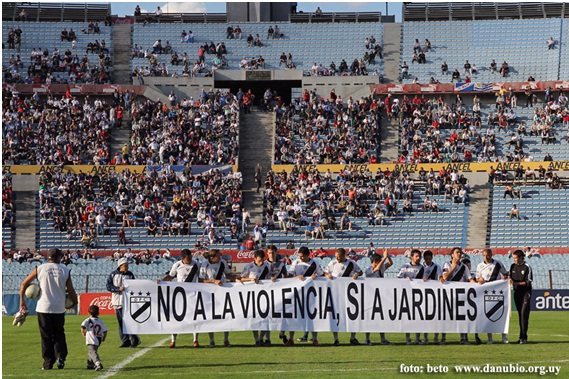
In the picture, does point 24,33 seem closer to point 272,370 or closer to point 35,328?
point 35,328

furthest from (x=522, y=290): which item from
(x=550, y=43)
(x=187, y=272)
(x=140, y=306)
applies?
(x=550, y=43)

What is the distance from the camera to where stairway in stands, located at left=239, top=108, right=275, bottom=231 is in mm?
52344

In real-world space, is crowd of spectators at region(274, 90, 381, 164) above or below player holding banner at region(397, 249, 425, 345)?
above

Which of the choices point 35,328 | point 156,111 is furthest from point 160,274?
point 156,111

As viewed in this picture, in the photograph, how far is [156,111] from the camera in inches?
2303

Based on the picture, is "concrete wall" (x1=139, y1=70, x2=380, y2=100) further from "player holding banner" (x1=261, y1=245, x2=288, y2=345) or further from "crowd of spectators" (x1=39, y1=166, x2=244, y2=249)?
"player holding banner" (x1=261, y1=245, x2=288, y2=345)

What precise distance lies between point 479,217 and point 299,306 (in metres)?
32.4

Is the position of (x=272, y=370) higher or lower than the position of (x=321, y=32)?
lower

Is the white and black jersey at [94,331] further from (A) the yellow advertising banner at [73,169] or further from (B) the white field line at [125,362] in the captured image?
(A) the yellow advertising banner at [73,169]

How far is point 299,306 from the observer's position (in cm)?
1891

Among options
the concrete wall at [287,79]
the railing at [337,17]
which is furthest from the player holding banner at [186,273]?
the railing at [337,17]

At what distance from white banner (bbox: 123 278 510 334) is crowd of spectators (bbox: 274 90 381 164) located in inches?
1386

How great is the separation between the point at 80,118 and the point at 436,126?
20.1 meters

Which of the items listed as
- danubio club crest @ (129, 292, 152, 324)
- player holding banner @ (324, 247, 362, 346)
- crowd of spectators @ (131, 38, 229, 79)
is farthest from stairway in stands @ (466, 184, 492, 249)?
danubio club crest @ (129, 292, 152, 324)
